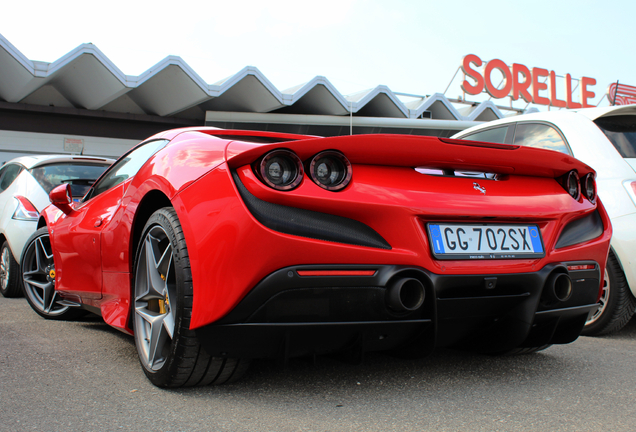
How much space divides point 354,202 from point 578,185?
4.01 ft

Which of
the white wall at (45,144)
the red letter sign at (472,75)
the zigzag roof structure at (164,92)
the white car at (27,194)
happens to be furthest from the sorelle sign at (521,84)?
the white car at (27,194)

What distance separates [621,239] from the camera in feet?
11.3

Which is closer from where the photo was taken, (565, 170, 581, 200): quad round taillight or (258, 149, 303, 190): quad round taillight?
(258, 149, 303, 190): quad round taillight

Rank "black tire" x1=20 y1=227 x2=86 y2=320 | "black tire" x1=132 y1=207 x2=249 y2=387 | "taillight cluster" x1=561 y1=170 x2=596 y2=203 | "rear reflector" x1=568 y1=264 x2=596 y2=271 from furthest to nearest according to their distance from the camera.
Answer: "black tire" x1=20 y1=227 x2=86 y2=320
"taillight cluster" x1=561 y1=170 x2=596 y2=203
"rear reflector" x1=568 y1=264 x2=596 y2=271
"black tire" x1=132 y1=207 x2=249 y2=387

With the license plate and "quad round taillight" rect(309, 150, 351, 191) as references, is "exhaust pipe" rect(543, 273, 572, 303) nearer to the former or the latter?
the license plate

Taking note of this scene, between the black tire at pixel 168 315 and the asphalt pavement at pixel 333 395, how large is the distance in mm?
80

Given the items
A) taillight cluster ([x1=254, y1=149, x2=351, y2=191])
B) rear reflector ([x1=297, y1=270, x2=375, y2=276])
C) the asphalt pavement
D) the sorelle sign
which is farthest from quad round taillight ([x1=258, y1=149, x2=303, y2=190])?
the sorelle sign

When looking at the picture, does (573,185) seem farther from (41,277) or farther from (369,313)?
(41,277)

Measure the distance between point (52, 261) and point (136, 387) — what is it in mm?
2226

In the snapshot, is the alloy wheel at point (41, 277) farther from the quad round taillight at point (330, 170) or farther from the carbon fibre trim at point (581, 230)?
the carbon fibre trim at point (581, 230)

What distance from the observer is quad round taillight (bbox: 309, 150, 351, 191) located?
6.33 feet

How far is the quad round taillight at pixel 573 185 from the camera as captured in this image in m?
2.48

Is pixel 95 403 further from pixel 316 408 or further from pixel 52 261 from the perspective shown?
pixel 52 261

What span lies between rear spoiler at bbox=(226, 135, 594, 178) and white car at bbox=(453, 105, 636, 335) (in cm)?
123
